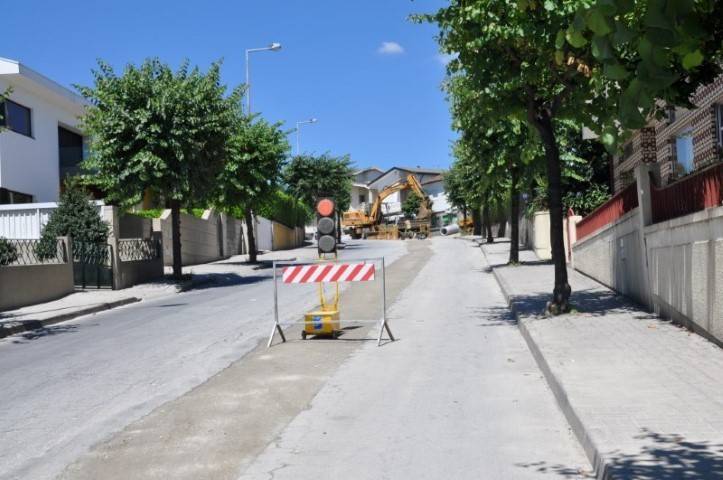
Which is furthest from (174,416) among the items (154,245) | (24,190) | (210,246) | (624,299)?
(210,246)

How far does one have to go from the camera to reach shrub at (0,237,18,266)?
18531 millimetres

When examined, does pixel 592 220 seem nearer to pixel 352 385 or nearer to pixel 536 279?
pixel 536 279

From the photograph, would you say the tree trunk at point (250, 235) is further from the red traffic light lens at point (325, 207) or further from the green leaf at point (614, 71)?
the green leaf at point (614, 71)

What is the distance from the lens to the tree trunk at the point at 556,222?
42.6 feet

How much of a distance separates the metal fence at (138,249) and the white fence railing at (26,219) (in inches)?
66.8

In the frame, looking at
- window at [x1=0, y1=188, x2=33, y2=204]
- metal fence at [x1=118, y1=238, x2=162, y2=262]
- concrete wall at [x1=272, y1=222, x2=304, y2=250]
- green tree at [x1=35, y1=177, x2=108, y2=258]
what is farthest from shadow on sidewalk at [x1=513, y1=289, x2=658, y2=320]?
concrete wall at [x1=272, y1=222, x2=304, y2=250]

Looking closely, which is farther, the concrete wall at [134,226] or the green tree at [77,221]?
the concrete wall at [134,226]

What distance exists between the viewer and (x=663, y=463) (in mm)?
4918

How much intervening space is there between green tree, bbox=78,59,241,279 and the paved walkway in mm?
12726

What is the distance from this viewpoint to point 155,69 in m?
23.6

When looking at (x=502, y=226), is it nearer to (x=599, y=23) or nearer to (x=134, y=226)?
(x=134, y=226)

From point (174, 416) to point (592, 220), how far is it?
14.9 metres

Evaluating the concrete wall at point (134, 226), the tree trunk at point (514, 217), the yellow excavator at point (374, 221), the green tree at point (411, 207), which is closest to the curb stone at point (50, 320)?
the concrete wall at point (134, 226)

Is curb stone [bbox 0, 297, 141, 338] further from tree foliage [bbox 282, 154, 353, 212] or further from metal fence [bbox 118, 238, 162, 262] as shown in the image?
tree foliage [bbox 282, 154, 353, 212]
